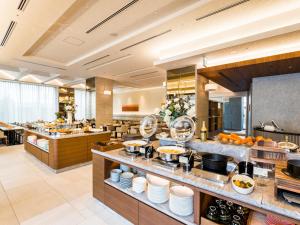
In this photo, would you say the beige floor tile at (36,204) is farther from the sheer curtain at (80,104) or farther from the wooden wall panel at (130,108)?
the wooden wall panel at (130,108)

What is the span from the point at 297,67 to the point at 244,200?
4.20m

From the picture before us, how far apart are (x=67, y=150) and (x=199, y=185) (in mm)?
3571

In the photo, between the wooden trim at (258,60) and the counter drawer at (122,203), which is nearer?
the counter drawer at (122,203)

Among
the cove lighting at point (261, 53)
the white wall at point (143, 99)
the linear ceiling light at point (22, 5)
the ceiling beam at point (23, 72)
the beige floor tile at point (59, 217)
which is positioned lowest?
the beige floor tile at point (59, 217)

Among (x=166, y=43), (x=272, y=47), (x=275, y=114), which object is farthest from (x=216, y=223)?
(x=275, y=114)

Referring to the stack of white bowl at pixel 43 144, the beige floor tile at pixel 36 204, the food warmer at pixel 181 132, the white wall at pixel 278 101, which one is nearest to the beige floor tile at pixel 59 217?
the beige floor tile at pixel 36 204

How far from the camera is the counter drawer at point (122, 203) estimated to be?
191cm

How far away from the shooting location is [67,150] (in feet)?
12.9

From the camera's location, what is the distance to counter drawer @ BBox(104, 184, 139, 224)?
1912 mm

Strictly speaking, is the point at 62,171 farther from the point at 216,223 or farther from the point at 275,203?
the point at 275,203

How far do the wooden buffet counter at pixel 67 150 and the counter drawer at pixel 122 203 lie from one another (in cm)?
143

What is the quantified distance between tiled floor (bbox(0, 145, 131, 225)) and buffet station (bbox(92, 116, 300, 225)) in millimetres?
240

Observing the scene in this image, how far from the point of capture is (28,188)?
3.00 metres

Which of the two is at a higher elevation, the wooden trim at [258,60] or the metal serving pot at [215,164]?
the wooden trim at [258,60]
